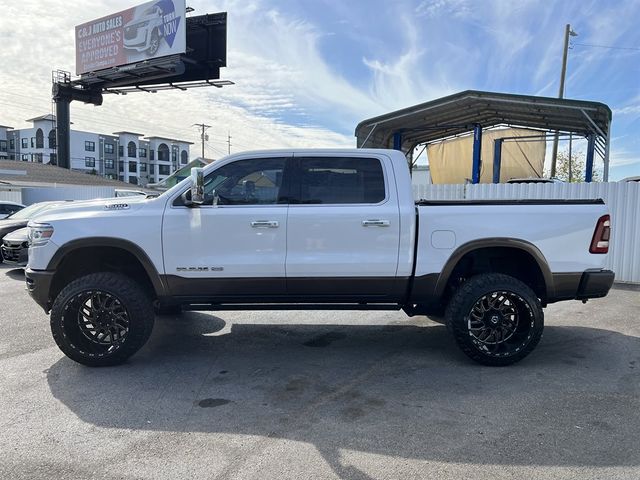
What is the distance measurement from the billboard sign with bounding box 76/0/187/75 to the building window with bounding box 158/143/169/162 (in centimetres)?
7206

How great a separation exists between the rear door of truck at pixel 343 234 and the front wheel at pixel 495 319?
2.16ft

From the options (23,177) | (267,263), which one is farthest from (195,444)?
(23,177)

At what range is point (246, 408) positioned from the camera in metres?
3.85

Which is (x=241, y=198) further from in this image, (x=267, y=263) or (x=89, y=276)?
(x=89, y=276)

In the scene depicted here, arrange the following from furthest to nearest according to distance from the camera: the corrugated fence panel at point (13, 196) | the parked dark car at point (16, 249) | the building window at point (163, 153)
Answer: the building window at point (163, 153), the corrugated fence panel at point (13, 196), the parked dark car at point (16, 249)

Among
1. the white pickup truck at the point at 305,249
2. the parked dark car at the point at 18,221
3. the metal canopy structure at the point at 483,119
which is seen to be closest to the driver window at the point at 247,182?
the white pickup truck at the point at 305,249

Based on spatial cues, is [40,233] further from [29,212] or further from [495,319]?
[29,212]

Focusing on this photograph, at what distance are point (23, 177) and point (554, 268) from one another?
140 ft

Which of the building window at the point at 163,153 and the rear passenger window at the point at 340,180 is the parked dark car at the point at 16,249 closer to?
the rear passenger window at the point at 340,180

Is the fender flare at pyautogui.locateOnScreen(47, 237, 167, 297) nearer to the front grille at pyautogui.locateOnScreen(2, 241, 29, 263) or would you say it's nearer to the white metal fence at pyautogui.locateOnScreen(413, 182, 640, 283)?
the front grille at pyautogui.locateOnScreen(2, 241, 29, 263)

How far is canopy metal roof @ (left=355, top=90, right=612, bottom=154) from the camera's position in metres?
13.9

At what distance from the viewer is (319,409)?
3.82m

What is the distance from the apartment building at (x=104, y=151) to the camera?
87812 millimetres

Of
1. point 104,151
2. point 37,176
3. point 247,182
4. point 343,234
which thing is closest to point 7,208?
point 247,182
